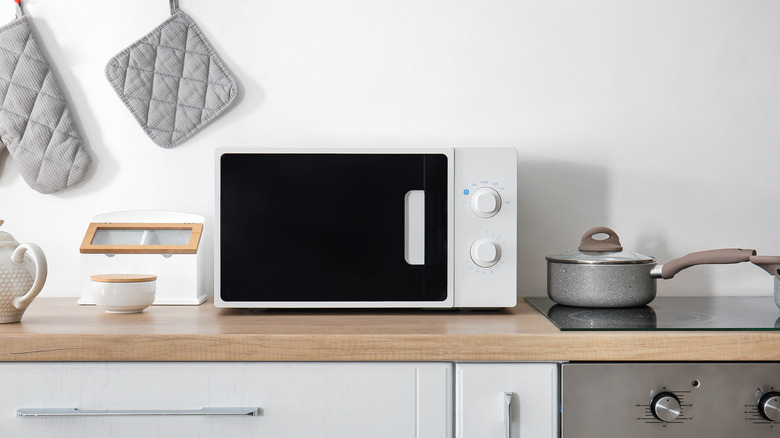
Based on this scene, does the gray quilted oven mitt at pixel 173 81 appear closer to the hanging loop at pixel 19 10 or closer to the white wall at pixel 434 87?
the white wall at pixel 434 87

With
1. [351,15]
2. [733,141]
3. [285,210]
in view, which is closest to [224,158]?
[285,210]

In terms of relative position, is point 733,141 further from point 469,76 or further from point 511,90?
point 469,76

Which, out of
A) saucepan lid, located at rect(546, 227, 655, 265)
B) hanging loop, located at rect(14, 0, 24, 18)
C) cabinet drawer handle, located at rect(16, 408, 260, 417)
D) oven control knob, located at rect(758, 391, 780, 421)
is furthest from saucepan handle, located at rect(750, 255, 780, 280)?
hanging loop, located at rect(14, 0, 24, 18)

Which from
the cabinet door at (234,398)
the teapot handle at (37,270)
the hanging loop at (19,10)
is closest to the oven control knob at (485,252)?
the cabinet door at (234,398)

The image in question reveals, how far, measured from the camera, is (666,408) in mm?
949

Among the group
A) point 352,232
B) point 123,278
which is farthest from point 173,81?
point 352,232

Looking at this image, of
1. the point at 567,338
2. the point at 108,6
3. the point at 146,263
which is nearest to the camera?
the point at 567,338

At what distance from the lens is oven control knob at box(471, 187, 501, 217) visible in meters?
1.16

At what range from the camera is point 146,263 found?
4.27 ft

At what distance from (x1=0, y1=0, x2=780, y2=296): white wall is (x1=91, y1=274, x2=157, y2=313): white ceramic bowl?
0.30 metres

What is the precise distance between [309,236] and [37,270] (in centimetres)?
46

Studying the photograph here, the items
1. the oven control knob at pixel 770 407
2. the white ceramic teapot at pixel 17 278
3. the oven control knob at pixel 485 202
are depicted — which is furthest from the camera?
the oven control knob at pixel 485 202

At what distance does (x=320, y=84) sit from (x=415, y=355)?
746 mm

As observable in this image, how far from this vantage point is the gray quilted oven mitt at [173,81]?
1437mm
